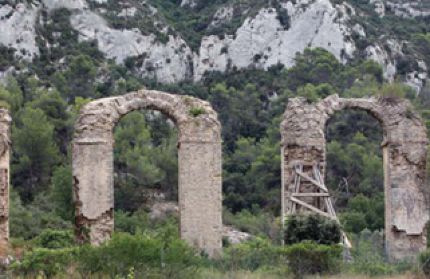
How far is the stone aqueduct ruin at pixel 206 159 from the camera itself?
1966 centimetres

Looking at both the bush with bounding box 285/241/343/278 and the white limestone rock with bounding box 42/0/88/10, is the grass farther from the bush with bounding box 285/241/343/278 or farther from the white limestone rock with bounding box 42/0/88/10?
the white limestone rock with bounding box 42/0/88/10

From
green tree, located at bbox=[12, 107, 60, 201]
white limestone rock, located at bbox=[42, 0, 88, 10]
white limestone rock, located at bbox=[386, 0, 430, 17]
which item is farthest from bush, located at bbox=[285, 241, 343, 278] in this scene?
white limestone rock, located at bbox=[386, 0, 430, 17]

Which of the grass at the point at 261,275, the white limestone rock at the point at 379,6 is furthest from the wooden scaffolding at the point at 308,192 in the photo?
the white limestone rock at the point at 379,6

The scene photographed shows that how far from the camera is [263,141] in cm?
3859

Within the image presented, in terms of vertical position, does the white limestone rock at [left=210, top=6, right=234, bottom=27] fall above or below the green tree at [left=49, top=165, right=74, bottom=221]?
above

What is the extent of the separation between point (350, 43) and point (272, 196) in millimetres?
16118

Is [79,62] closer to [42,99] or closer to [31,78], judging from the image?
[31,78]

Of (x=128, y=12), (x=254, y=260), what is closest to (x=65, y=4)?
(x=128, y=12)

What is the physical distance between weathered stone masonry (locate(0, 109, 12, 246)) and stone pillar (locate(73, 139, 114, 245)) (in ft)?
5.04

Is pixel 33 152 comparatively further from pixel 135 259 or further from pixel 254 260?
pixel 135 259

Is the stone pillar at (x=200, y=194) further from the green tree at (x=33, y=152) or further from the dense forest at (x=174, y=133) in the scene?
the green tree at (x=33, y=152)

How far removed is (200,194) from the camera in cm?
2012

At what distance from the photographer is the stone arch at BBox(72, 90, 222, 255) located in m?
19.6

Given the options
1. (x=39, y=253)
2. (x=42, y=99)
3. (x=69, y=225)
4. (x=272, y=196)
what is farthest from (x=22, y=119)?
(x=39, y=253)
